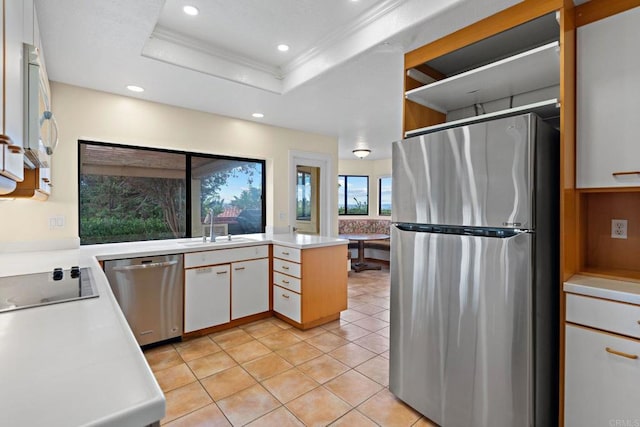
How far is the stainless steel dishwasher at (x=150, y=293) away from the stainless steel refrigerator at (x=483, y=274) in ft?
6.71

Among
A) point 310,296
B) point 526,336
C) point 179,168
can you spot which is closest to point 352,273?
point 310,296

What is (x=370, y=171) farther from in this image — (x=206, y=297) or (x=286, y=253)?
(x=206, y=297)

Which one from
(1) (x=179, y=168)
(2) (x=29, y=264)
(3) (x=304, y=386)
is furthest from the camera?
(1) (x=179, y=168)

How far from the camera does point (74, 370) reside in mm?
707

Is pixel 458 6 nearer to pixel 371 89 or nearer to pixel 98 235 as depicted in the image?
pixel 371 89

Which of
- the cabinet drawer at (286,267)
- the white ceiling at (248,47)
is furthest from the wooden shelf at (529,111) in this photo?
the cabinet drawer at (286,267)

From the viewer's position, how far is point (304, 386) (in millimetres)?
2230

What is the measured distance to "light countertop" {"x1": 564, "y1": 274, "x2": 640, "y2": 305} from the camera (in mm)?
1355

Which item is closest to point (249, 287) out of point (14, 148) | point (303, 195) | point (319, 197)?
point (303, 195)

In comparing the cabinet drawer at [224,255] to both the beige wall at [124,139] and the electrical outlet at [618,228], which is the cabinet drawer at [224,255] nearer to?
the beige wall at [124,139]

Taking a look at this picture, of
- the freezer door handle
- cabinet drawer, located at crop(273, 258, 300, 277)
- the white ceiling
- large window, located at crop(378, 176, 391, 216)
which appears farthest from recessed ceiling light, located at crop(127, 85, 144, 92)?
large window, located at crop(378, 176, 391, 216)

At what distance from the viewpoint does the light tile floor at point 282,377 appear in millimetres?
1912

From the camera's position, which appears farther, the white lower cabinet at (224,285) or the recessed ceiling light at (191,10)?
the white lower cabinet at (224,285)

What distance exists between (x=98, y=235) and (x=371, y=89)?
297 centimetres
